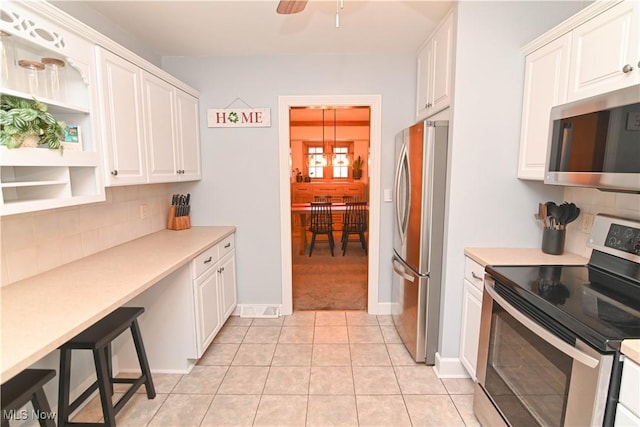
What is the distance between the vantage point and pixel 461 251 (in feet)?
6.79

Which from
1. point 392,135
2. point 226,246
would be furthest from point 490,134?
point 226,246

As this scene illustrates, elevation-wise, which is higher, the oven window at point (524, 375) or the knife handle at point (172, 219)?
the knife handle at point (172, 219)

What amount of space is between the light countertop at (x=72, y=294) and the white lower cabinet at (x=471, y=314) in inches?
69.7

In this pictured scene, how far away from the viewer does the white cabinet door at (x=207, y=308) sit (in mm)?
2176

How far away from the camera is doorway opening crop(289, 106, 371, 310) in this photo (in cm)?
379

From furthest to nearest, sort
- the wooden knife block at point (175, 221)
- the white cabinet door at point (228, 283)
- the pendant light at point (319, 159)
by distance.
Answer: the pendant light at point (319, 159), the wooden knife block at point (175, 221), the white cabinet door at point (228, 283)

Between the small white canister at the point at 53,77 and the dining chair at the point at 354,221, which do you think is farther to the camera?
the dining chair at the point at 354,221

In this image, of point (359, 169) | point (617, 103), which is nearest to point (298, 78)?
point (617, 103)

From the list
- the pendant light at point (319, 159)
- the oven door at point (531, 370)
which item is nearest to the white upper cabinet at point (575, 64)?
the oven door at point (531, 370)

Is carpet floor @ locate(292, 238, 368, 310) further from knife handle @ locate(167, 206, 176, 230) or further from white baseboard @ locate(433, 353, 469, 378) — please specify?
knife handle @ locate(167, 206, 176, 230)

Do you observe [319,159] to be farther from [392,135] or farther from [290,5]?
[290,5]

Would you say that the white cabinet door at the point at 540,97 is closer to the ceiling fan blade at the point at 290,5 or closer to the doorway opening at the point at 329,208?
the ceiling fan blade at the point at 290,5

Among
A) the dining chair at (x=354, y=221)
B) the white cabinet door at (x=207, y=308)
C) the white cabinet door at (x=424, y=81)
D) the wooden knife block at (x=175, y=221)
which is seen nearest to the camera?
the white cabinet door at (x=207, y=308)

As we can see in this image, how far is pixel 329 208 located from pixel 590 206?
3.58 meters
